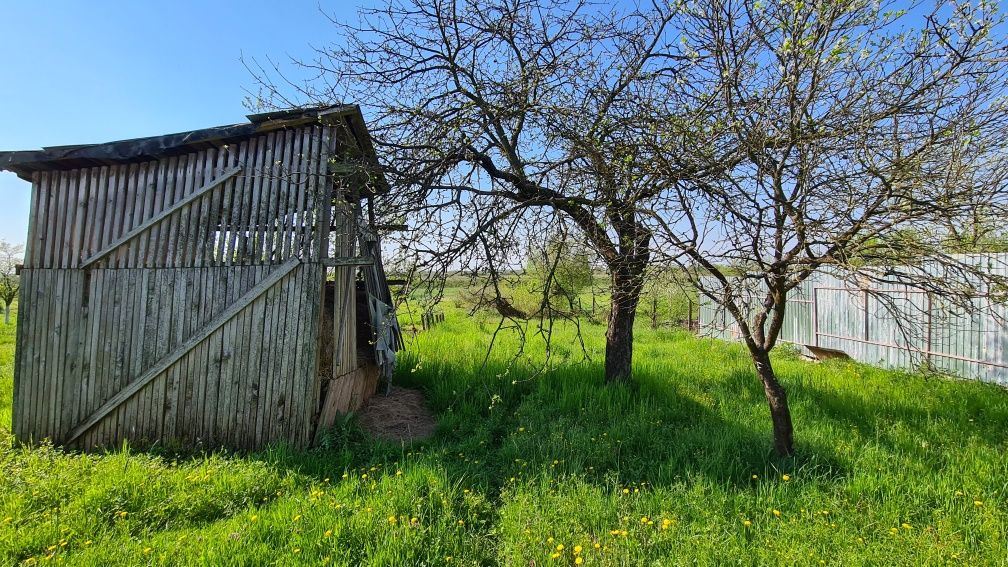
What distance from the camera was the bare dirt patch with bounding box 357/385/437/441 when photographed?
5773 millimetres

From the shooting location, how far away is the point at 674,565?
2.78 metres

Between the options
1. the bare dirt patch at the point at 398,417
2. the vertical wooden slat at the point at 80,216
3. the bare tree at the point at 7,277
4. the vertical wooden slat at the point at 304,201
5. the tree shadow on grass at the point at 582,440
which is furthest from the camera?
the bare tree at the point at 7,277

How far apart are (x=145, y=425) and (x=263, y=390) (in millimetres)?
1620

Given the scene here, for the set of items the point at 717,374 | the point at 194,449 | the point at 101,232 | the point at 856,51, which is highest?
the point at 856,51

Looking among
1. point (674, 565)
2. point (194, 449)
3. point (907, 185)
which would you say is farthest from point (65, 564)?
point (907, 185)

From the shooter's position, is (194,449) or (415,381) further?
(415,381)

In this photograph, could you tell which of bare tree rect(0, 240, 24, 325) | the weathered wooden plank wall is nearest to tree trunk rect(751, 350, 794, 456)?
the weathered wooden plank wall

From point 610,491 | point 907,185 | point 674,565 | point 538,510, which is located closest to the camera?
point 674,565

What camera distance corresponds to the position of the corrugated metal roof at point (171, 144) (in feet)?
17.4

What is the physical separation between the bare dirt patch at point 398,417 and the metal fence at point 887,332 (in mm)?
5034

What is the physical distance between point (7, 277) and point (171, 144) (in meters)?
28.0

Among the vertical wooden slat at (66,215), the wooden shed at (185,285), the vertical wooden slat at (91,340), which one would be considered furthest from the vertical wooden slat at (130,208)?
the vertical wooden slat at (66,215)

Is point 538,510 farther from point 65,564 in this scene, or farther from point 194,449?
point 194,449

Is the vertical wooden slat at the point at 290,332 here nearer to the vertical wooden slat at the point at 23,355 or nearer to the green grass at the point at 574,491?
the green grass at the point at 574,491
